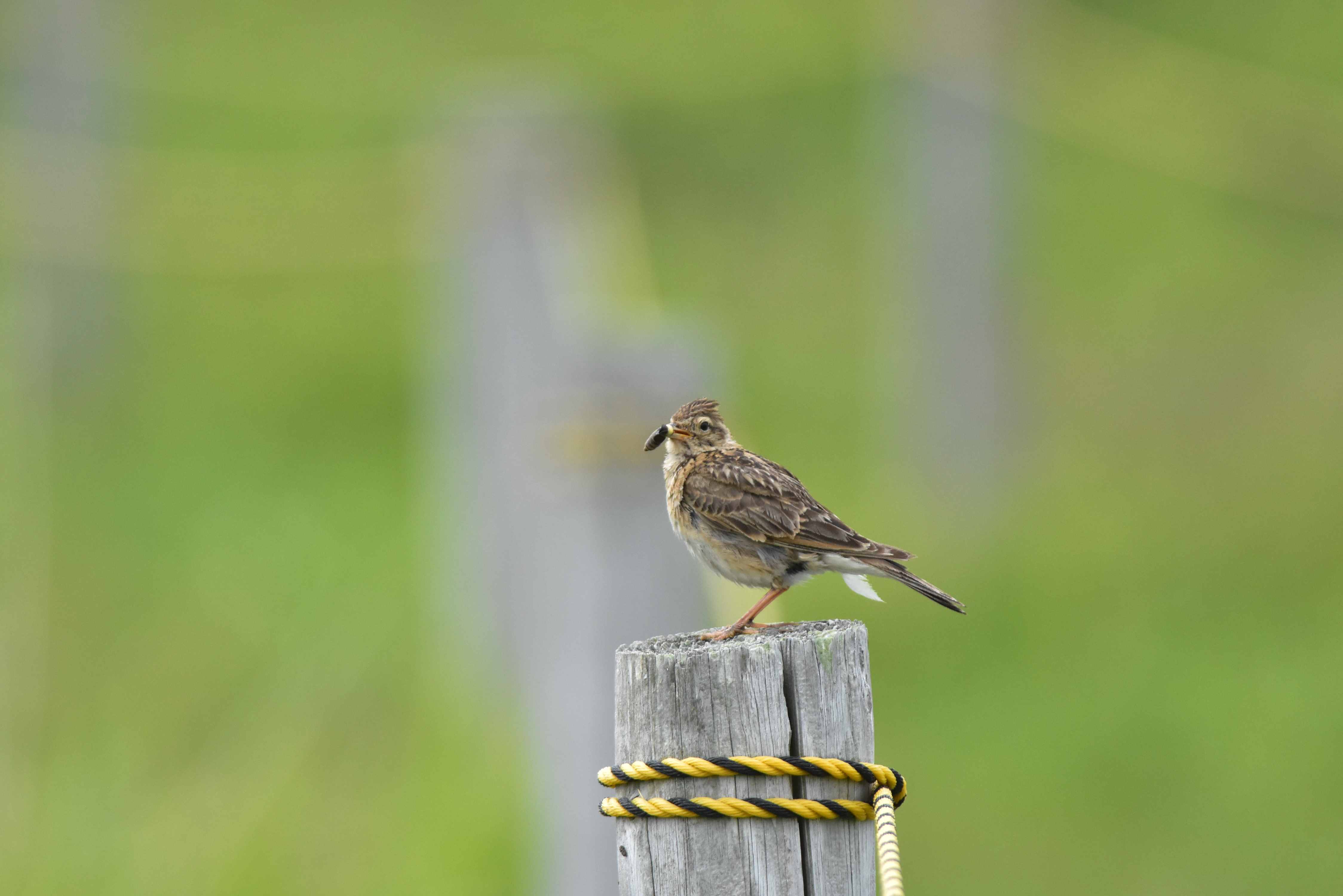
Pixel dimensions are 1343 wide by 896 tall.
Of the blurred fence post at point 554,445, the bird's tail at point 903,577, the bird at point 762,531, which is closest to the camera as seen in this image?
the bird's tail at point 903,577

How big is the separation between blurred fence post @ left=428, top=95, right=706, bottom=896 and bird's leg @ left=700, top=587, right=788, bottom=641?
639 mm

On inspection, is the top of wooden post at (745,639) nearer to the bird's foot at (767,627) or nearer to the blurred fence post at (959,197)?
the bird's foot at (767,627)

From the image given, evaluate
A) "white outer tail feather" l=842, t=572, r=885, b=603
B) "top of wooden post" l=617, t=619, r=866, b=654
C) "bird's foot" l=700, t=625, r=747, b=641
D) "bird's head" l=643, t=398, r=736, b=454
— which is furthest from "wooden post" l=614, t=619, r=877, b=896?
"bird's head" l=643, t=398, r=736, b=454

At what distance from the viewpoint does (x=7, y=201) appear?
11492mm

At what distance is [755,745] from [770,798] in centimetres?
11

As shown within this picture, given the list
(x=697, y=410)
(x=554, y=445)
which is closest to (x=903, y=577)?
(x=697, y=410)

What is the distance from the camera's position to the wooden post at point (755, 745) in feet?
8.74

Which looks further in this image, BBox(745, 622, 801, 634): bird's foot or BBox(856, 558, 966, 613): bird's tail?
BBox(856, 558, 966, 613): bird's tail

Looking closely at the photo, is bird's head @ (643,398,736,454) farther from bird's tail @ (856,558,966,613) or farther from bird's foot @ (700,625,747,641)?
bird's foot @ (700,625,747,641)

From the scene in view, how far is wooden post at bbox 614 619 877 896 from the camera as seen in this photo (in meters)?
2.66

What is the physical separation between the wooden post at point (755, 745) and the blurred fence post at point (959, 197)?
5.94m

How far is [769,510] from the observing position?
412cm

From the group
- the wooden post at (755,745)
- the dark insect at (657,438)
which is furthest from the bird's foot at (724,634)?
the dark insect at (657,438)

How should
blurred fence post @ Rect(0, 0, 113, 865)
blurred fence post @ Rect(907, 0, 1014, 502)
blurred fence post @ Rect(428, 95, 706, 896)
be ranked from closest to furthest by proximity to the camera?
blurred fence post @ Rect(428, 95, 706, 896)
blurred fence post @ Rect(907, 0, 1014, 502)
blurred fence post @ Rect(0, 0, 113, 865)
